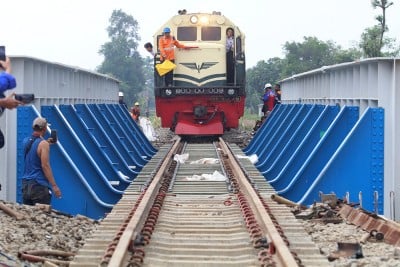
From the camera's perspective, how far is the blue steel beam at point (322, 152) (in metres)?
11.5

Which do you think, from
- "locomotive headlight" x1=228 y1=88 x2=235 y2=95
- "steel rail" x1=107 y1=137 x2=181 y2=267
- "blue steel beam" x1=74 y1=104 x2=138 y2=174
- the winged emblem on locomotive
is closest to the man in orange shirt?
the winged emblem on locomotive

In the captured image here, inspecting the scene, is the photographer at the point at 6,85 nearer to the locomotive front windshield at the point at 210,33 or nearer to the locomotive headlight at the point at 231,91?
the locomotive headlight at the point at 231,91

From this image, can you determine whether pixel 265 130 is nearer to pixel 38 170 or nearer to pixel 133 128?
pixel 133 128

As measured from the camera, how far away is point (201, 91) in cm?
2223

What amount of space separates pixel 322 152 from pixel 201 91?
35.1 feet

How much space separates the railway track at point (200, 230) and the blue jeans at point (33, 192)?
2.94 ft

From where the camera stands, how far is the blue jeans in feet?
30.9

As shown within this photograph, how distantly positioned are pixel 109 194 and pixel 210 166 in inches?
175

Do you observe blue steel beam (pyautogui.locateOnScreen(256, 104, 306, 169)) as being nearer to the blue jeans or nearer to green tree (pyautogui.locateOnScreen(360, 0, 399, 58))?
the blue jeans

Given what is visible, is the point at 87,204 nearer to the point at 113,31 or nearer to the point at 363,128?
the point at 363,128

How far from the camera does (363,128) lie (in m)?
10.2

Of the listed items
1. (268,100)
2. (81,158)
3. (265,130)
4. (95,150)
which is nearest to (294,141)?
(95,150)

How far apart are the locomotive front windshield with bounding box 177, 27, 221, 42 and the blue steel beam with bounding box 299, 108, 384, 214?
13.3 meters

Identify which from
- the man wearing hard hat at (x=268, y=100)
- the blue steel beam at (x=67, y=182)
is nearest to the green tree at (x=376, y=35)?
the man wearing hard hat at (x=268, y=100)
